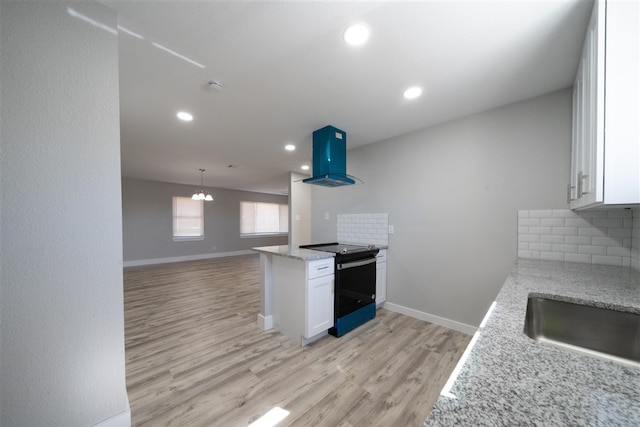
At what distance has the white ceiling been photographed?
128 centimetres

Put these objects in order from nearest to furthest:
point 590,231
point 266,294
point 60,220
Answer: point 60,220 → point 590,231 → point 266,294

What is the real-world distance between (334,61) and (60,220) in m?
1.84

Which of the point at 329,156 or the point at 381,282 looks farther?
the point at 381,282

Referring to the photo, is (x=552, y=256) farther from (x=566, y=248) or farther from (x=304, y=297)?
(x=304, y=297)

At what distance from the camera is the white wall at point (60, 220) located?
1.03m

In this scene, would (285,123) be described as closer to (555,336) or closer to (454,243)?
(454,243)

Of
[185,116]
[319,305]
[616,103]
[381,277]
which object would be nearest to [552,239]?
[616,103]

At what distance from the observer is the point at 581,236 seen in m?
1.87

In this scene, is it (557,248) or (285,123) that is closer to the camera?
(557,248)

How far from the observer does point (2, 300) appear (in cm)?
100

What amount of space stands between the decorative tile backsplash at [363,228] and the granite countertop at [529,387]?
91.9 inches

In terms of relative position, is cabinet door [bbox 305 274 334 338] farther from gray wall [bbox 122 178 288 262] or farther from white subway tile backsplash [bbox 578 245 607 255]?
gray wall [bbox 122 178 288 262]

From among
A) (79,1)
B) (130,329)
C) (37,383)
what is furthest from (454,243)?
(130,329)

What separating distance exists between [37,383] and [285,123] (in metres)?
2.63
